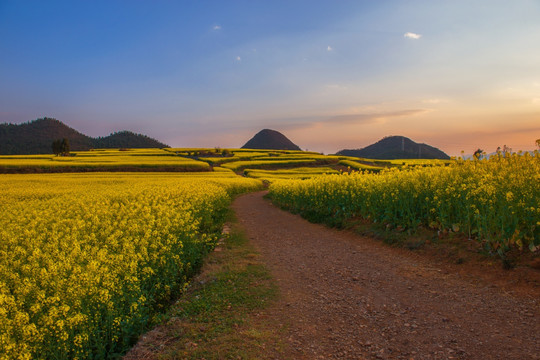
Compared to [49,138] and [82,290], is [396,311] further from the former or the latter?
[49,138]

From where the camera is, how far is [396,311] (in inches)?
217

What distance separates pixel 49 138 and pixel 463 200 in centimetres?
Result: 20079

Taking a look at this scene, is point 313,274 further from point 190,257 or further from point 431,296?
point 190,257

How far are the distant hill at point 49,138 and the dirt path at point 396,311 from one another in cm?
16282

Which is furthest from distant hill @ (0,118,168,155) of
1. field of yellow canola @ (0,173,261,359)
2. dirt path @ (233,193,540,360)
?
dirt path @ (233,193,540,360)

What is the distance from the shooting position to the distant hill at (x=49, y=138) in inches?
5556

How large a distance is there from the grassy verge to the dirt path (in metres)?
0.36

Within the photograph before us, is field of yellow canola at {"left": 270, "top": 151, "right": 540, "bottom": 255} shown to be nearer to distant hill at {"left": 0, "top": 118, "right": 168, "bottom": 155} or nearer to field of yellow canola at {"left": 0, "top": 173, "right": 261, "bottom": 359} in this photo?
field of yellow canola at {"left": 0, "top": 173, "right": 261, "bottom": 359}

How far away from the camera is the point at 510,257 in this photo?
A: 7.05 m

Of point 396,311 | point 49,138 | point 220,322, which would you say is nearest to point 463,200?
point 396,311

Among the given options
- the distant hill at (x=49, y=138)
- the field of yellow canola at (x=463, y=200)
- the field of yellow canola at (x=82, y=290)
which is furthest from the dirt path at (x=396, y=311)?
the distant hill at (x=49, y=138)

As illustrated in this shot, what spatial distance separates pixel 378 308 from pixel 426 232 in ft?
16.8

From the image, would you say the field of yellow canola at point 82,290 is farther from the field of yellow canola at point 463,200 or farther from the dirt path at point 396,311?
the field of yellow canola at point 463,200

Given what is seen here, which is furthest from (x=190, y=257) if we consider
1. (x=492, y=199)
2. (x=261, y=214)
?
(x=261, y=214)
